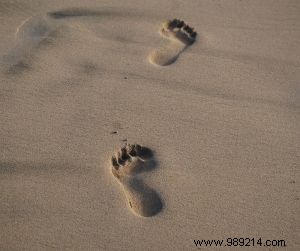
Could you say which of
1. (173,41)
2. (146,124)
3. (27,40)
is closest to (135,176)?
(146,124)

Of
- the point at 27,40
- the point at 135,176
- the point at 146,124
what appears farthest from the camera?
the point at 27,40

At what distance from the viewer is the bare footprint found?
5.93ft

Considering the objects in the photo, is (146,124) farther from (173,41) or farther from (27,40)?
(27,40)

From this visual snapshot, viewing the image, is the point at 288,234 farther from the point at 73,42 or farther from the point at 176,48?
the point at 73,42

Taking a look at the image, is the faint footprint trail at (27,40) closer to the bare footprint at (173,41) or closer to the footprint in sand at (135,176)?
the bare footprint at (173,41)

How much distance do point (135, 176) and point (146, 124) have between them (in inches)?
10.4

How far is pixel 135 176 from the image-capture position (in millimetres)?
1324

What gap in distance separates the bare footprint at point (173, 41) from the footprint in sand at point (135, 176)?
579 millimetres

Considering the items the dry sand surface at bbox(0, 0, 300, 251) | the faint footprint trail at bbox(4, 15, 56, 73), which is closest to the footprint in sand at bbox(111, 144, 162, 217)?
the dry sand surface at bbox(0, 0, 300, 251)

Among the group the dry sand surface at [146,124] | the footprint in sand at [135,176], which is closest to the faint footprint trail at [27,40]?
the dry sand surface at [146,124]

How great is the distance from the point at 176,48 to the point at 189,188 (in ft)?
2.73

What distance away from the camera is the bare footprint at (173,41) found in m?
1.81

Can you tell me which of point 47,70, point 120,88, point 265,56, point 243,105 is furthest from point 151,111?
point 265,56

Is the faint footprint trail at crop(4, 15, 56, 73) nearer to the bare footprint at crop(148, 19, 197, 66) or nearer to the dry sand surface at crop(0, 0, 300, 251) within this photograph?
the dry sand surface at crop(0, 0, 300, 251)
